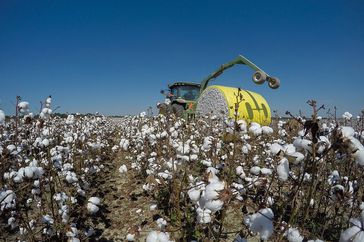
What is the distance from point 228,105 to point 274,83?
2755 millimetres

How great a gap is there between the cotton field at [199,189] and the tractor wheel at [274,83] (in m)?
5.71

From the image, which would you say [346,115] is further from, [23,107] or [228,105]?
[228,105]

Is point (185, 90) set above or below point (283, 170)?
above

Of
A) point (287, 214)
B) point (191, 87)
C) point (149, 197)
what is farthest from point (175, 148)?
point (191, 87)

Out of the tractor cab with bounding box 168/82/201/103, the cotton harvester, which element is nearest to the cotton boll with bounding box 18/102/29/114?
the cotton harvester

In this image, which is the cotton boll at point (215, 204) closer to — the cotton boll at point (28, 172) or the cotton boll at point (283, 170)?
the cotton boll at point (283, 170)

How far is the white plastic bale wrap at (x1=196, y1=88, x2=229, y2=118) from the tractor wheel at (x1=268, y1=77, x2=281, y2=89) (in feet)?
8.60

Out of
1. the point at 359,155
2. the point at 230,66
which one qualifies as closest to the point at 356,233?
the point at 359,155

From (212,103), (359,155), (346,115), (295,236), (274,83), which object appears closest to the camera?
(359,155)

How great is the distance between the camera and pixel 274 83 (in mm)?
12398

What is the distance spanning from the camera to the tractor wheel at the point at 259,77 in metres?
12.6

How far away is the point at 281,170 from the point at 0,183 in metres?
3.45

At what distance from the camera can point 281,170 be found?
59.8 inches

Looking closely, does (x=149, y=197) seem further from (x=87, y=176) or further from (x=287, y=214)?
(x=287, y=214)
